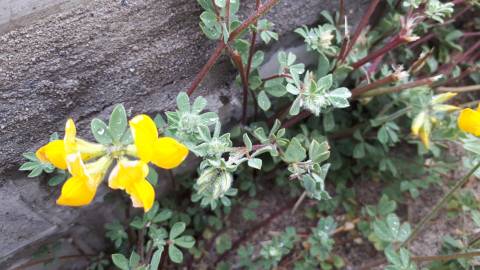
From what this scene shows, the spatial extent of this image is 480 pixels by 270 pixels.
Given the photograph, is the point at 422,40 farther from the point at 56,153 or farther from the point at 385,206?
the point at 56,153

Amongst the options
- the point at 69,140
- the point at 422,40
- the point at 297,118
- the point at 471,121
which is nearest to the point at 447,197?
the point at 471,121

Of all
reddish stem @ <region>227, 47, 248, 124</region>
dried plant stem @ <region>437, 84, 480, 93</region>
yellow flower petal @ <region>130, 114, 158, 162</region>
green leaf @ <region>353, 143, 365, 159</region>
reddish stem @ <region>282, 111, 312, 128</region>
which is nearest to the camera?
yellow flower petal @ <region>130, 114, 158, 162</region>

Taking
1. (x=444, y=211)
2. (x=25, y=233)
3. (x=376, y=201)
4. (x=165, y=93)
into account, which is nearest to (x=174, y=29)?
(x=165, y=93)

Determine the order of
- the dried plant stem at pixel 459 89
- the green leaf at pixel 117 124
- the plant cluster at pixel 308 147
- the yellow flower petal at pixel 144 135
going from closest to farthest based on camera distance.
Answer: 1. the yellow flower petal at pixel 144 135
2. the green leaf at pixel 117 124
3. the plant cluster at pixel 308 147
4. the dried plant stem at pixel 459 89

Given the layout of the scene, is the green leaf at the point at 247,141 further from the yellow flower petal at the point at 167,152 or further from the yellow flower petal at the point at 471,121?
the yellow flower petal at the point at 471,121

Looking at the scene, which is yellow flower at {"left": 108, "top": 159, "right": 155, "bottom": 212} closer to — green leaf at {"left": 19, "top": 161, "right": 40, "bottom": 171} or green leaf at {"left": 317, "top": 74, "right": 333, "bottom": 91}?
green leaf at {"left": 19, "top": 161, "right": 40, "bottom": 171}

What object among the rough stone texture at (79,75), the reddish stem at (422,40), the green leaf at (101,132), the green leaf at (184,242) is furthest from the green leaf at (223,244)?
the reddish stem at (422,40)

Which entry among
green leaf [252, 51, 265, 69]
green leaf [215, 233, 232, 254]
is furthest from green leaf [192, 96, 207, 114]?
green leaf [215, 233, 232, 254]
